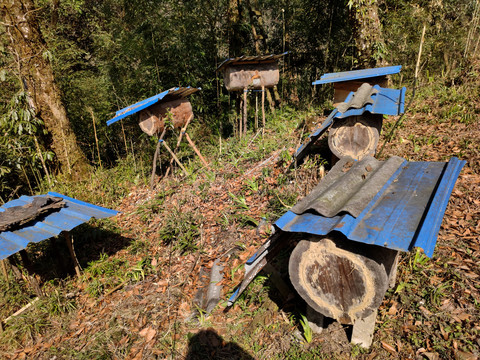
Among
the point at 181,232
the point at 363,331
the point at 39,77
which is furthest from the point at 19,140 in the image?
the point at 363,331

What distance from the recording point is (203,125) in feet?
28.1

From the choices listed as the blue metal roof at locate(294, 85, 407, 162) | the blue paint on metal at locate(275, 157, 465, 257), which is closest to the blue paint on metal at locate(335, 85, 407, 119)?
the blue metal roof at locate(294, 85, 407, 162)

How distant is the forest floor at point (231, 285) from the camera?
8.73 feet

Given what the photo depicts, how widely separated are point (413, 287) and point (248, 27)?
8082mm

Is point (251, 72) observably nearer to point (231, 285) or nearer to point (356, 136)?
point (356, 136)

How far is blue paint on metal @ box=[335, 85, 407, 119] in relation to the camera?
3.88m

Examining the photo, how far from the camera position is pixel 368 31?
695cm

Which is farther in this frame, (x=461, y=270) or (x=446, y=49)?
(x=446, y=49)

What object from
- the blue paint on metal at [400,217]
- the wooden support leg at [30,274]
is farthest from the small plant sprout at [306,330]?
the wooden support leg at [30,274]

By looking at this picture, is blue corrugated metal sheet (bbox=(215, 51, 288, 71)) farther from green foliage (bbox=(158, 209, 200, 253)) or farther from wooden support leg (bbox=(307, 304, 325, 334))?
wooden support leg (bbox=(307, 304, 325, 334))

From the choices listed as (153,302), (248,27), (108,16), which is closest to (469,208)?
(153,302)

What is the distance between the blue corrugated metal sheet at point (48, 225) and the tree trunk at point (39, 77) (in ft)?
8.61

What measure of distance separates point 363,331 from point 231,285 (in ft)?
5.14

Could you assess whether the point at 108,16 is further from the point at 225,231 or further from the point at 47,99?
the point at 225,231
